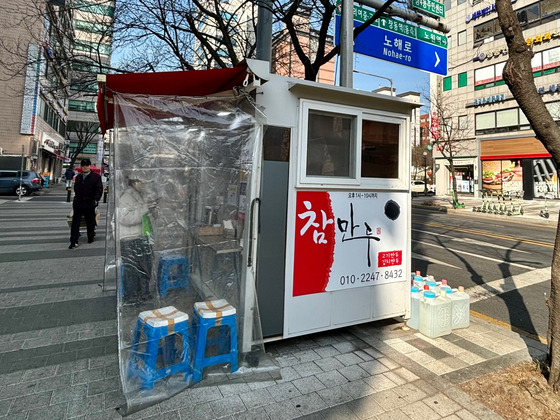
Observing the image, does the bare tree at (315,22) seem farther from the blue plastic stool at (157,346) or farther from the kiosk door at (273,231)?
the blue plastic stool at (157,346)

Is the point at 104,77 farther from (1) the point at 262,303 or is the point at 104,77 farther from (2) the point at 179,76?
(1) the point at 262,303

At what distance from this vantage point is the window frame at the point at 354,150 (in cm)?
320

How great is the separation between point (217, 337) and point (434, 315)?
8.05 feet

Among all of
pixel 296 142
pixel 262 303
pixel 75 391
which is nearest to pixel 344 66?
pixel 296 142

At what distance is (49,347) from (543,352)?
5.13 m

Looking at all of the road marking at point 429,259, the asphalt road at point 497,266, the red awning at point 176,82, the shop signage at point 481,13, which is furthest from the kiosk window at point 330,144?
the shop signage at point 481,13

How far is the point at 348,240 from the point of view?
3477 mm

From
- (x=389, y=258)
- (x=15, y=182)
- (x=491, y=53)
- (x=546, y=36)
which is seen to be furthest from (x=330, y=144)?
(x=491, y=53)

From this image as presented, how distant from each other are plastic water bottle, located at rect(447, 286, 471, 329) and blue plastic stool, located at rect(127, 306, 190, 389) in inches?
121

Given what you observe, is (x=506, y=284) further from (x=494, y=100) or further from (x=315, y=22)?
(x=494, y=100)

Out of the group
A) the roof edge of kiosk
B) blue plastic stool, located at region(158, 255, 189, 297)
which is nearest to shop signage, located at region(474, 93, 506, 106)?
the roof edge of kiosk

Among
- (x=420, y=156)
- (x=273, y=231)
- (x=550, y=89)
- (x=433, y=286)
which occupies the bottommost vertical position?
(x=433, y=286)

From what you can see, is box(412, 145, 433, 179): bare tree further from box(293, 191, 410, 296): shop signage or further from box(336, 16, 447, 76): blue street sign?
box(293, 191, 410, 296): shop signage

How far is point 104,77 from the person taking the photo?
8.68 feet
